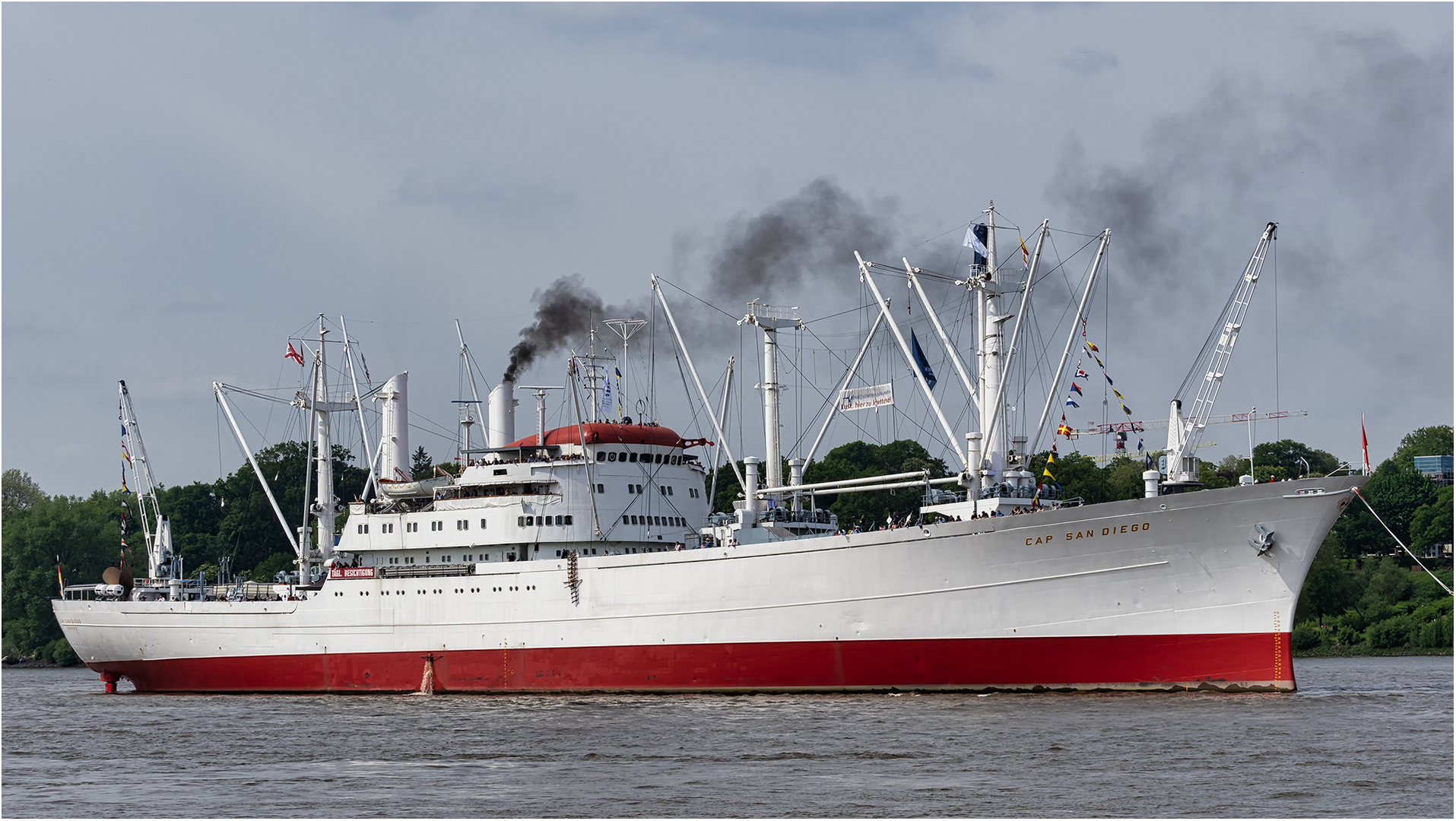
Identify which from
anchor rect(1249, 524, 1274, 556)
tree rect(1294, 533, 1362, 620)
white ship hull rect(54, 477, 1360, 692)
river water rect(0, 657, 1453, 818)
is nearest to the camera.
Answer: river water rect(0, 657, 1453, 818)

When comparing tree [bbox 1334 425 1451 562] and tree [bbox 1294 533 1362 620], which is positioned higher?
tree [bbox 1334 425 1451 562]

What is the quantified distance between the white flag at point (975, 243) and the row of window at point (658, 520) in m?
13.4

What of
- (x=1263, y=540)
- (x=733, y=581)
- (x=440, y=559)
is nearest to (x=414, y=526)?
(x=440, y=559)

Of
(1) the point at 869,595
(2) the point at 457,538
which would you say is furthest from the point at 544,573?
(1) the point at 869,595

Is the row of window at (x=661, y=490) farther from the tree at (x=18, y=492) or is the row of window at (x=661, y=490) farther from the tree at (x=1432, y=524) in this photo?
the tree at (x=18, y=492)

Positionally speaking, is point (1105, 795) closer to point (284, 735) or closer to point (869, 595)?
point (869, 595)

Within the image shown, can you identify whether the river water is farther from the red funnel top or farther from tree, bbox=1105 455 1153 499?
tree, bbox=1105 455 1153 499

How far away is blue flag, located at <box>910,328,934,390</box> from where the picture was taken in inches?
1747

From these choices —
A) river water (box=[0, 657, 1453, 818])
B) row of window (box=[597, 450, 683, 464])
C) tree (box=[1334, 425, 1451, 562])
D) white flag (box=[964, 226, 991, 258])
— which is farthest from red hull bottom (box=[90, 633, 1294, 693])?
tree (box=[1334, 425, 1451, 562])

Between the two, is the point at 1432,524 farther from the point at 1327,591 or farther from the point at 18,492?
the point at 18,492

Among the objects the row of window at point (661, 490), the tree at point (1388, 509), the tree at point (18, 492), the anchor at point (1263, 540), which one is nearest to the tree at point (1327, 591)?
the tree at point (1388, 509)

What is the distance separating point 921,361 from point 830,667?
10.1 metres

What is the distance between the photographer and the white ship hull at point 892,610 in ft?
121

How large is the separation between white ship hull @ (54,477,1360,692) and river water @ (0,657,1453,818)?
3.31 ft
